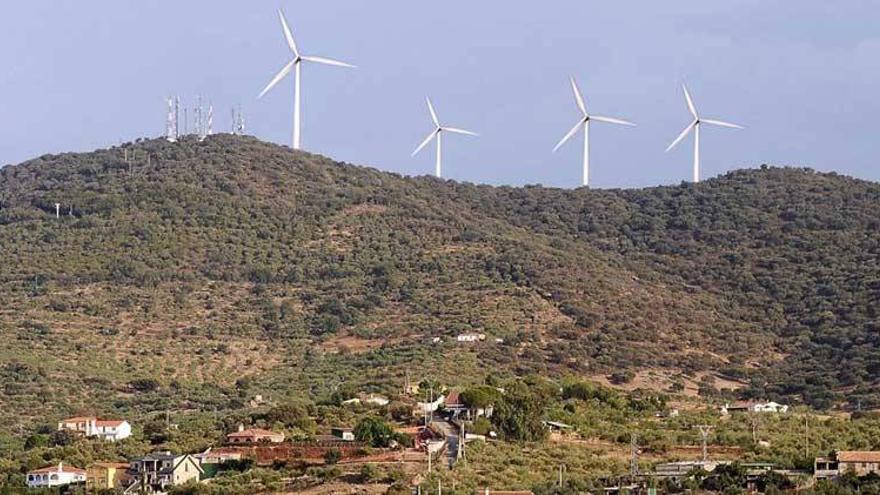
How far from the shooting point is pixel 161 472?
8519 centimetres

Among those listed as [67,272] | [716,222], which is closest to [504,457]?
[67,272]

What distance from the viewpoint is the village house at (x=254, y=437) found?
292 feet

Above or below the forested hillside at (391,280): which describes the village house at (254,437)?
below

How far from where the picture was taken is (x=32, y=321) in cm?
12312

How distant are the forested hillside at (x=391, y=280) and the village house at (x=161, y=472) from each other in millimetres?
19548

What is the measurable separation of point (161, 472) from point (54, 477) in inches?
139

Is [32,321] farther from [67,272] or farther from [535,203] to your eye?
[535,203]

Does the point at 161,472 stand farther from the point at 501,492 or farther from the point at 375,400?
the point at 375,400

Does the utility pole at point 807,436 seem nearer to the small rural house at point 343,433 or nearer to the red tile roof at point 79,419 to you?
the small rural house at point 343,433

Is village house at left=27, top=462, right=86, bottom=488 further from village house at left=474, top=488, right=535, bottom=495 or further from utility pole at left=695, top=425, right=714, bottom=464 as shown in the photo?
utility pole at left=695, top=425, right=714, bottom=464

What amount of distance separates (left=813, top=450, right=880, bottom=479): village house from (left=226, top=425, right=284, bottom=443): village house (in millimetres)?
19436

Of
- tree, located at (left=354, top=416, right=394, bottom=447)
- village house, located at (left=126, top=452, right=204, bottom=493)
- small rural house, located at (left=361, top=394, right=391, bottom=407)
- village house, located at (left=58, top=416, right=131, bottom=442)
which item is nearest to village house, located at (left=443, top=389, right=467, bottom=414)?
small rural house, located at (left=361, top=394, right=391, bottom=407)

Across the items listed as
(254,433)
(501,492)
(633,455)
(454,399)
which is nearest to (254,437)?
(254,433)

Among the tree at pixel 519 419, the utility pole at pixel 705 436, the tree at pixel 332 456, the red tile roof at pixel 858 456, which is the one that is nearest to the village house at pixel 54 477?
the tree at pixel 332 456
